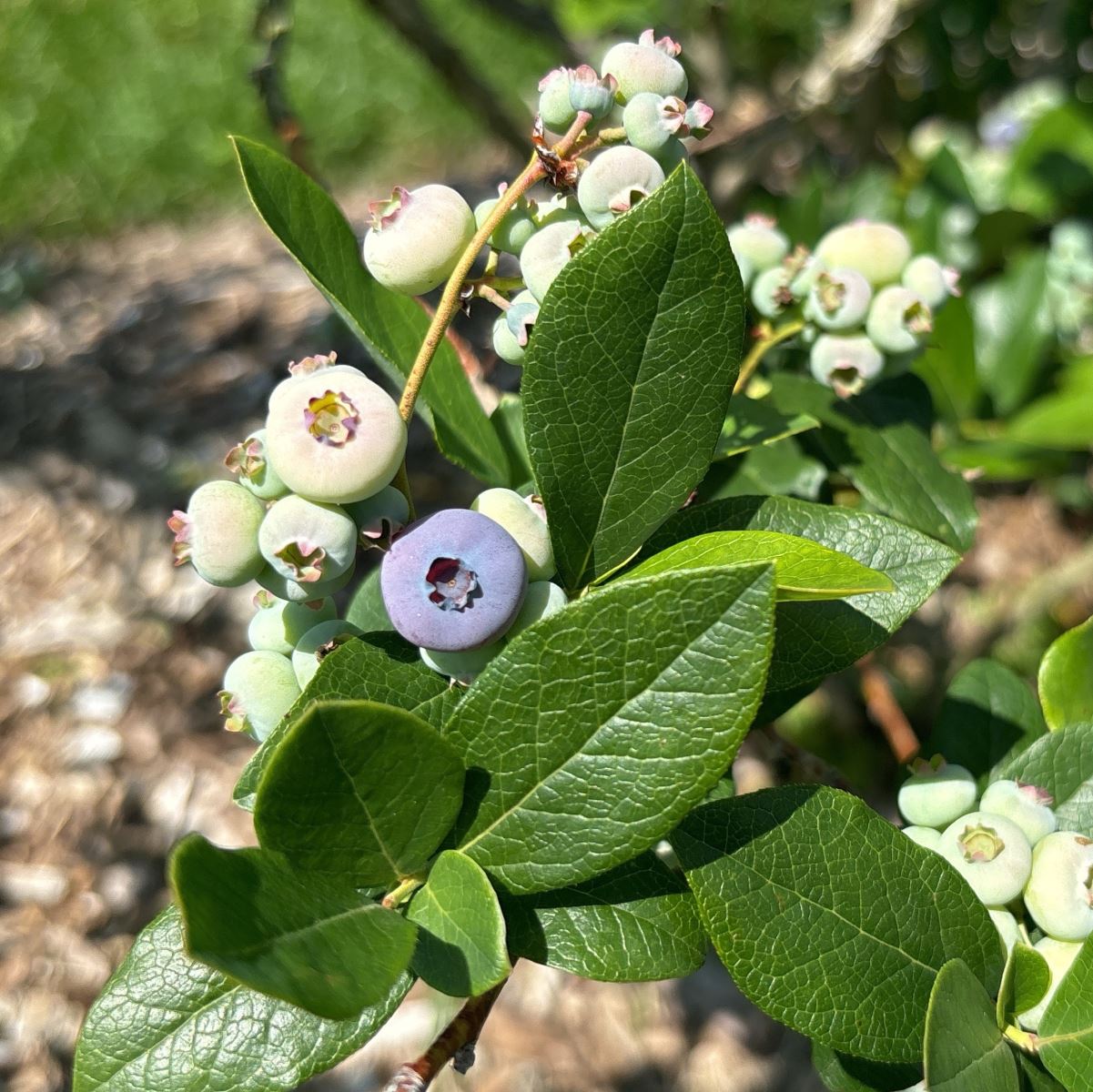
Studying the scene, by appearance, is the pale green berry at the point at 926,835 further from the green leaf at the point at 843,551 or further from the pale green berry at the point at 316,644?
the pale green berry at the point at 316,644

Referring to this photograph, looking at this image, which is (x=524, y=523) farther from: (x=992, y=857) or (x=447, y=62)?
(x=447, y=62)

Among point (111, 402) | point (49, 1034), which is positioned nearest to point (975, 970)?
point (49, 1034)

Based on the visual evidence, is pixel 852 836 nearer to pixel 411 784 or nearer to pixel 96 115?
pixel 411 784

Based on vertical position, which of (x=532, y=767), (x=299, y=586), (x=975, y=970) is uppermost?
(x=299, y=586)

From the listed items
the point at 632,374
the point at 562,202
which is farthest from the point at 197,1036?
the point at 562,202

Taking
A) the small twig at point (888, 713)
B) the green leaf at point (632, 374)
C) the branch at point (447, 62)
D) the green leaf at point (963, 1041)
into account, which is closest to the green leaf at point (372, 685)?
the green leaf at point (632, 374)

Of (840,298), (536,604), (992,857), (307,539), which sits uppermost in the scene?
(307,539)

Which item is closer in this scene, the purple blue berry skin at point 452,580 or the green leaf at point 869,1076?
the purple blue berry skin at point 452,580
